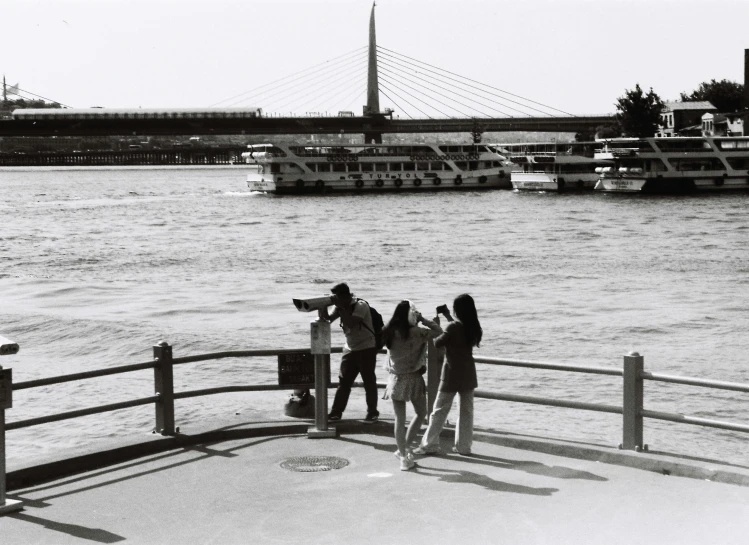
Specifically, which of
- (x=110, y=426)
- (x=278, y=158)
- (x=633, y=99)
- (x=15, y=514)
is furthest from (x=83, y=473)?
(x=633, y=99)

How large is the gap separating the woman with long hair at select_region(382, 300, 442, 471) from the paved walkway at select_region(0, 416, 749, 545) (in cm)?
43

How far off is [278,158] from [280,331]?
7551cm

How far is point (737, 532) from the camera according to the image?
683 centimetres

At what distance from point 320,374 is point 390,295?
Answer: 25.4 meters

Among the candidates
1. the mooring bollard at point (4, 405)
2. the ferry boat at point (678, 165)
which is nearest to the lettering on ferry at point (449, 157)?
the ferry boat at point (678, 165)

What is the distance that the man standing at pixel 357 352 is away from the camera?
9.77m

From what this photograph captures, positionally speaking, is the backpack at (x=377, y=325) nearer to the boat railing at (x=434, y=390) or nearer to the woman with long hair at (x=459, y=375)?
the boat railing at (x=434, y=390)

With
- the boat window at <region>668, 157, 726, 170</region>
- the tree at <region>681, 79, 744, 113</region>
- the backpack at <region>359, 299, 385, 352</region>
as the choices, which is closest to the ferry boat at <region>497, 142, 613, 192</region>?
the boat window at <region>668, 157, 726, 170</region>

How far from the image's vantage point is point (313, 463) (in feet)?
28.4

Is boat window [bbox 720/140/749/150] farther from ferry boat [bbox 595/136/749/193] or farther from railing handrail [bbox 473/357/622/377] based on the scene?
railing handrail [bbox 473/357/622/377]

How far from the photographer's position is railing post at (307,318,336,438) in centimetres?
938

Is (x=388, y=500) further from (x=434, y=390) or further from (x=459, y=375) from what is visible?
(x=434, y=390)

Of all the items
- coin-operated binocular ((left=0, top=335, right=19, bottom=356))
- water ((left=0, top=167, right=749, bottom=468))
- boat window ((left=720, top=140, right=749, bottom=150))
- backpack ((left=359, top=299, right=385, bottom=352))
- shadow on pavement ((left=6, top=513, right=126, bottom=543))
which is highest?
boat window ((left=720, top=140, right=749, bottom=150))

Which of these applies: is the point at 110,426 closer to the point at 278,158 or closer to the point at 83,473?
the point at 83,473
